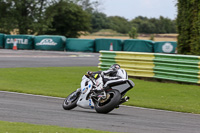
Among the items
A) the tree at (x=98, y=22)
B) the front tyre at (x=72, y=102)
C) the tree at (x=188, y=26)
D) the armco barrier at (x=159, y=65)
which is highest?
the tree at (x=98, y=22)

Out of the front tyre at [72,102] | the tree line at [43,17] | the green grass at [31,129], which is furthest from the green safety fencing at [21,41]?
the green grass at [31,129]

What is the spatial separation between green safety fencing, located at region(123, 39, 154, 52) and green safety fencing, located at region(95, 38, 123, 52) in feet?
1.58

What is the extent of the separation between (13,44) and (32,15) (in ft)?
55.6

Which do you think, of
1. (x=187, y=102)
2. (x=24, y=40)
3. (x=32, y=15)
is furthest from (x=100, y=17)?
(x=187, y=102)

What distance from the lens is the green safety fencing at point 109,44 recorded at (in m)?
33.1

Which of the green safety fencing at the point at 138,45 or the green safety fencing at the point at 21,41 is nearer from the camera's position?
the green safety fencing at the point at 138,45

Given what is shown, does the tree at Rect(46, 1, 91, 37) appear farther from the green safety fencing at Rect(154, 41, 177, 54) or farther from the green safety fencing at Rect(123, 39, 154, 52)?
the green safety fencing at Rect(154, 41, 177, 54)

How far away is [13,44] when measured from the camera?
35.7 meters

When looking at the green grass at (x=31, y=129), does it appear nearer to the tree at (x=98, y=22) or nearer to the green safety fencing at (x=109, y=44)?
the green safety fencing at (x=109, y=44)

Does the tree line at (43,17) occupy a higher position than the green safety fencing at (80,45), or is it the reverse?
the tree line at (43,17)

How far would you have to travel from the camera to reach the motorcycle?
8.73 m

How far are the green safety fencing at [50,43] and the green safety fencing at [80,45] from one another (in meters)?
0.52

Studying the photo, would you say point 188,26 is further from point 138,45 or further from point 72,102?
point 138,45

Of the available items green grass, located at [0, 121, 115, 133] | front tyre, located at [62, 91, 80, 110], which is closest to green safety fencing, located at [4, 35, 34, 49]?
front tyre, located at [62, 91, 80, 110]
